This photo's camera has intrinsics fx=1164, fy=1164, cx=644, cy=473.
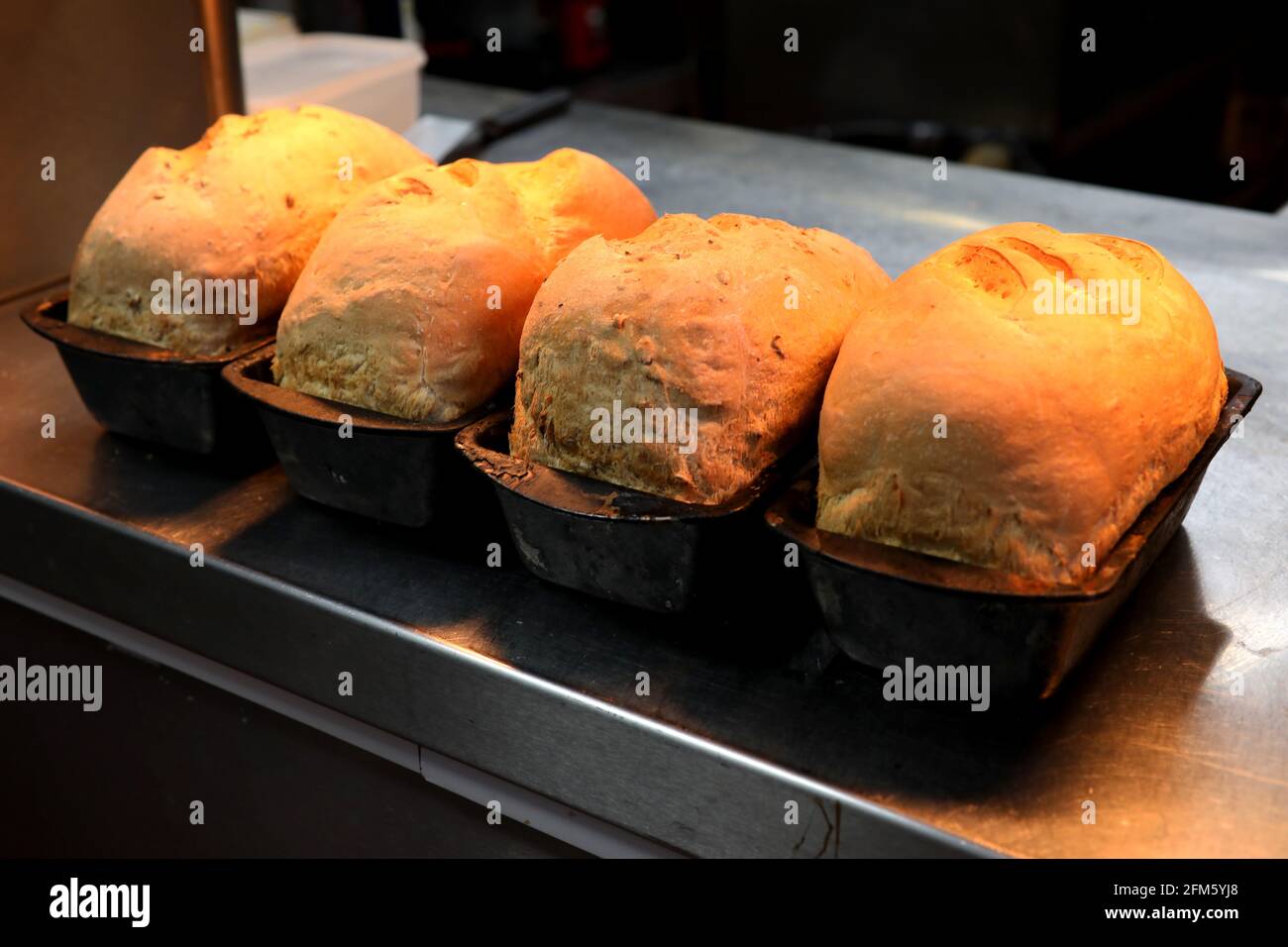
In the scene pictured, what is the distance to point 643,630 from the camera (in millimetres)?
1208

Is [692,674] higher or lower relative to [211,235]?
lower

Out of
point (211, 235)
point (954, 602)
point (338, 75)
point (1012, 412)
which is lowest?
point (954, 602)

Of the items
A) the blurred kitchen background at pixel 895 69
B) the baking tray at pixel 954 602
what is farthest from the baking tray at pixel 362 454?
the blurred kitchen background at pixel 895 69

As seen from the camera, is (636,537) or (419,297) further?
(419,297)

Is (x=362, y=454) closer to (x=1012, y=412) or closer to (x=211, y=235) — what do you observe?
(x=211, y=235)

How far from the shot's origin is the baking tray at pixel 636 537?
1.08 meters

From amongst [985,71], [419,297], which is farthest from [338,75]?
[985,71]

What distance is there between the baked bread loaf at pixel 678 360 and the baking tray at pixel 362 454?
0.11 metres

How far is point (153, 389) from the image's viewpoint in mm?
1447

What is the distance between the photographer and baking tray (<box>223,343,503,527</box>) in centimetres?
124

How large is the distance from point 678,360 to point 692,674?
0.31 meters

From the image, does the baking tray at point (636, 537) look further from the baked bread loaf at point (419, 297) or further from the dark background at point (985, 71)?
the dark background at point (985, 71)
